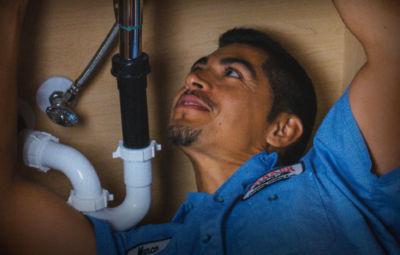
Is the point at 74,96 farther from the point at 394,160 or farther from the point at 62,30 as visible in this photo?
the point at 394,160

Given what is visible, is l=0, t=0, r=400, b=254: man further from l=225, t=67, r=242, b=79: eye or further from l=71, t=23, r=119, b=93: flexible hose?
l=71, t=23, r=119, b=93: flexible hose

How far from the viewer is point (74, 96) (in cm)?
84

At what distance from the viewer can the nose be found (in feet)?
2.76

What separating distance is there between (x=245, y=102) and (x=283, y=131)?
99mm

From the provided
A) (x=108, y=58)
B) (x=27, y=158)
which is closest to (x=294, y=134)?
(x=108, y=58)

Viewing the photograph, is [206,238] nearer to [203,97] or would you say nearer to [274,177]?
[274,177]

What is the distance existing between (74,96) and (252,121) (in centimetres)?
33

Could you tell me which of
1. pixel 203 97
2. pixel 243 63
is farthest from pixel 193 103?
→ pixel 243 63

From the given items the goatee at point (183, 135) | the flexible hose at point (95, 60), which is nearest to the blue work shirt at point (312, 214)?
the goatee at point (183, 135)

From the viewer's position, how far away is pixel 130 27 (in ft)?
2.28

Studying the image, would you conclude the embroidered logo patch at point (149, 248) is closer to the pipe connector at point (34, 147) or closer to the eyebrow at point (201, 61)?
the pipe connector at point (34, 147)

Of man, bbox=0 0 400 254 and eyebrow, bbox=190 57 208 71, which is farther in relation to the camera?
eyebrow, bbox=190 57 208 71

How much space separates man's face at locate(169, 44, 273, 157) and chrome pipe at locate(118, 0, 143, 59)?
152 mm

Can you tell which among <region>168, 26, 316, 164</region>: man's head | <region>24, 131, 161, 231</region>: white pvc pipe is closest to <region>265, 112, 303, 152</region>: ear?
<region>168, 26, 316, 164</region>: man's head
